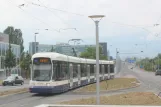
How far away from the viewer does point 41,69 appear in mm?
27844

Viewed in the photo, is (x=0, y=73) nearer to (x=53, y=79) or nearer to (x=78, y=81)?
(x=78, y=81)

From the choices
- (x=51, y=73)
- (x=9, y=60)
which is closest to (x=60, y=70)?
(x=51, y=73)

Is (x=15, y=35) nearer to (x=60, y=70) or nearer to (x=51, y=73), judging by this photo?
(x=60, y=70)

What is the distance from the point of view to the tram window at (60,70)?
28047 mm

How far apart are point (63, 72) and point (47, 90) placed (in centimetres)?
307

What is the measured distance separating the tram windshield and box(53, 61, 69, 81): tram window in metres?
0.48

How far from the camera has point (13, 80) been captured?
53250 mm

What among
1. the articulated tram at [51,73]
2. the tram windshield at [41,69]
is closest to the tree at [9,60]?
the articulated tram at [51,73]

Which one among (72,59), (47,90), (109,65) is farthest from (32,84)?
(109,65)

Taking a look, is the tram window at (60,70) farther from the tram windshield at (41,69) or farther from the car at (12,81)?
the car at (12,81)

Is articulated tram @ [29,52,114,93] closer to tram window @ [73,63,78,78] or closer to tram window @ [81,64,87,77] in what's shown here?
tram window @ [73,63,78,78]

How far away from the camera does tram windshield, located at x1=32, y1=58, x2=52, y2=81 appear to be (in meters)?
27.6

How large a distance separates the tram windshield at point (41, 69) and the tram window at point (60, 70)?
0.48m

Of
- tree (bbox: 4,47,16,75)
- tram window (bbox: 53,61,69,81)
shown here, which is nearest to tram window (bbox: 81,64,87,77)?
tram window (bbox: 53,61,69,81)
